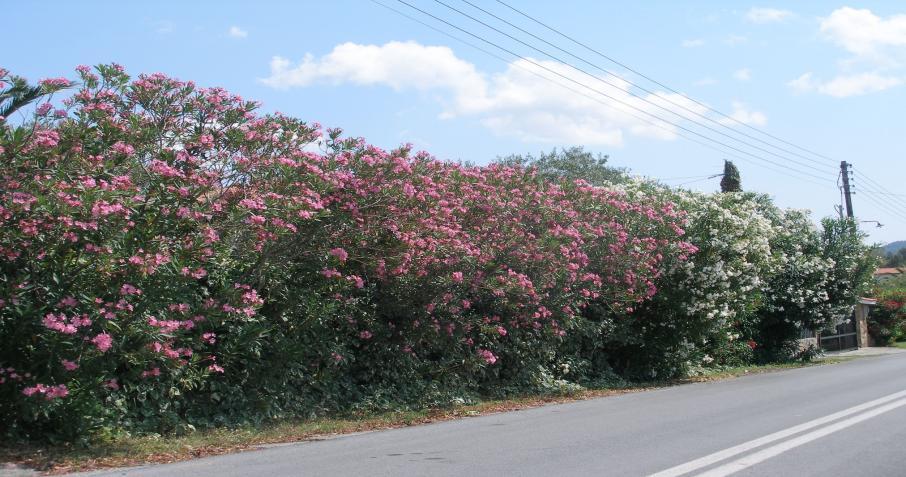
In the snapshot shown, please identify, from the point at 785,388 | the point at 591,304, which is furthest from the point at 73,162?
the point at 785,388

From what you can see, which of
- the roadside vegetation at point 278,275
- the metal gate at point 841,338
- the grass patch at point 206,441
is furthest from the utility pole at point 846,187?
the grass patch at point 206,441

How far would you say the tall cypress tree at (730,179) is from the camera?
3903 cm

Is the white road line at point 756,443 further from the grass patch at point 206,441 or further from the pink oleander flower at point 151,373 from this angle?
the pink oleander flower at point 151,373

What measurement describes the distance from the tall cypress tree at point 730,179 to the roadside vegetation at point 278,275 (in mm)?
21582

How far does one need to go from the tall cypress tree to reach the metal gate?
8.59 meters

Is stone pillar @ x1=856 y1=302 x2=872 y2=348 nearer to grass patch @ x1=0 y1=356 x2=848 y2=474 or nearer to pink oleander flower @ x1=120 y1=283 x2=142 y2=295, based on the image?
grass patch @ x1=0 y1=356 x2=848 y2=474

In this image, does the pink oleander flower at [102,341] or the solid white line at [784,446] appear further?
the pink oleander flower at [102,341]

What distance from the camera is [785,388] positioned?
16.3m

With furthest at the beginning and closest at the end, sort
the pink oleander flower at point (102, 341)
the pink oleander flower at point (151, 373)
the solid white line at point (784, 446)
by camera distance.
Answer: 1. the pink oleander flower at point (151, 373)
2. the pink oleander flower at point (102, 341)
3. the solid white line at point (784, 446)

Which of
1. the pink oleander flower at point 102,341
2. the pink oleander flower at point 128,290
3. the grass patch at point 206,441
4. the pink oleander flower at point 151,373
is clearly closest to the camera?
the pink oleander flower at point 102,341

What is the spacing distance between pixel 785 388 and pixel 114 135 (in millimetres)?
13818

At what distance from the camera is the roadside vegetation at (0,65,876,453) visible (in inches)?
319

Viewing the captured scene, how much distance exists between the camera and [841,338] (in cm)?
4072

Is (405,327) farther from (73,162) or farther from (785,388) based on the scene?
(785,388)
